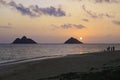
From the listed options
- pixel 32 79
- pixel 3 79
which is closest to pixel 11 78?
pixel 3 79

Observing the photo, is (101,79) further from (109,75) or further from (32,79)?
(32,79)

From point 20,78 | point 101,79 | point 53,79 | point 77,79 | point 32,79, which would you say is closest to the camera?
point 101,79

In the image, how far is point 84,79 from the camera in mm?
15820

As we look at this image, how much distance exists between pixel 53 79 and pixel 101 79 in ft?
13.4

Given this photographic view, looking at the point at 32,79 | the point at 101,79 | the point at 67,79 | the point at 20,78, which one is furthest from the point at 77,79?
the point at 20,78

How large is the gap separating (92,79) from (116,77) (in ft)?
4.25

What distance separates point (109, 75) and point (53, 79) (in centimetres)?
408

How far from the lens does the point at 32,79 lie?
21.7 m

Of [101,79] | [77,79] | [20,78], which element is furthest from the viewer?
[20,78]

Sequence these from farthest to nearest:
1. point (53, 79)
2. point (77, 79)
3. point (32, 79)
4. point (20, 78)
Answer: point (20, 78) → point (32, 79) → point (53, 79) → point (77, 79)

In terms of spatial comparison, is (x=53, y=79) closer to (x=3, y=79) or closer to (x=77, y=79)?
(x=77, y=79)

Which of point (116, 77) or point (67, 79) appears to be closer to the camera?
point (116, 77)

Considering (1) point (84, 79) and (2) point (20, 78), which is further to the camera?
(2) point (20, 78)

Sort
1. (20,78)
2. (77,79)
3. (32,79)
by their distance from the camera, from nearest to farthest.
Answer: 1. (77,79)
2. (32,79)
3. (20,78)
